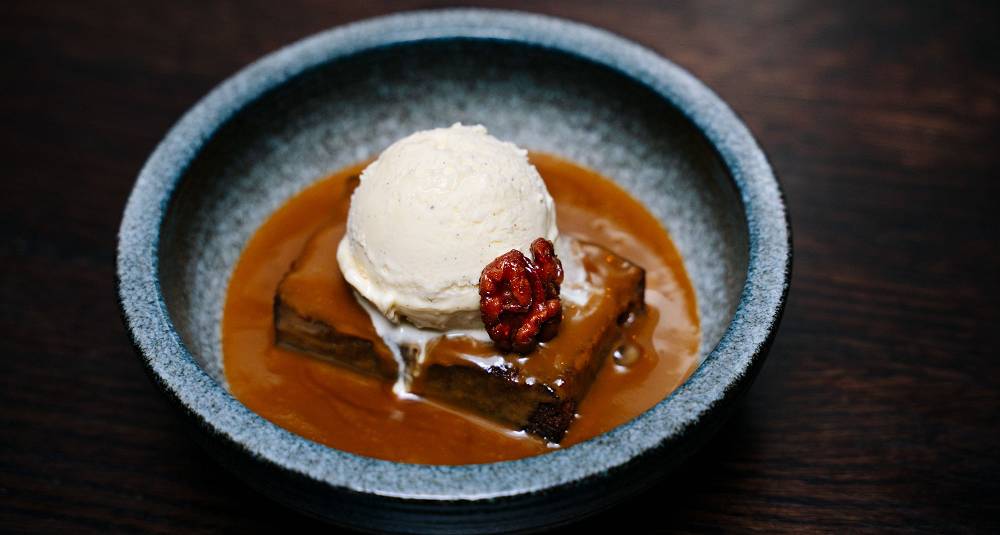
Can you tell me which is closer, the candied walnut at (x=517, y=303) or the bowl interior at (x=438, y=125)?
the candied walnut at (x=517, y=303)

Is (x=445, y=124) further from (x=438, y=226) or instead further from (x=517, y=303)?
(x=517, y=303)

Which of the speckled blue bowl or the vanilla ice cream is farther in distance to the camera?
the vanilla ice cream

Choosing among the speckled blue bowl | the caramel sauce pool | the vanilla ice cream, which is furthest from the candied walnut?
the speckled blue bowl

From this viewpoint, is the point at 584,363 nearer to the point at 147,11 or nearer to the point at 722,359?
the point at 722,359

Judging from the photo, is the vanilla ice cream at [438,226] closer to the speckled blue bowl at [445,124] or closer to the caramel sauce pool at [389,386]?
the caramel sauce pool at [389,386]

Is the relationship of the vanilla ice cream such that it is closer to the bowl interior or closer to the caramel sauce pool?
the caramel sauce pool

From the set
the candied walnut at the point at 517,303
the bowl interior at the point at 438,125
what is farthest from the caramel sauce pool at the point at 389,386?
the candied walnut at the point at 517,303
